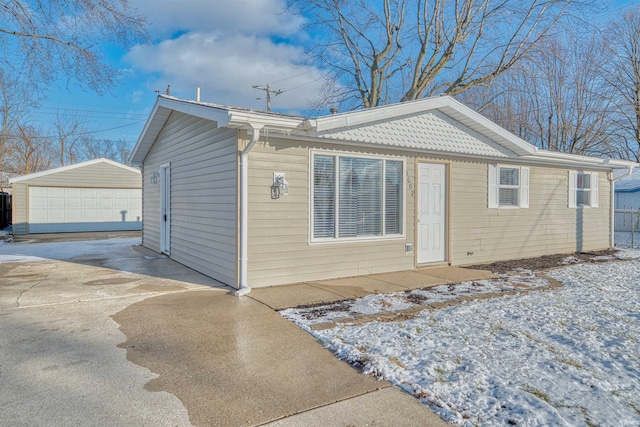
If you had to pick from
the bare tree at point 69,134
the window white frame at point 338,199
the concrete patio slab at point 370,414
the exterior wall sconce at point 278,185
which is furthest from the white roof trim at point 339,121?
the bare tree at point 69,134

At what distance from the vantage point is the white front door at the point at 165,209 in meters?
8.84

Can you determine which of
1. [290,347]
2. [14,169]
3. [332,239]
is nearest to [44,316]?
[290,347]

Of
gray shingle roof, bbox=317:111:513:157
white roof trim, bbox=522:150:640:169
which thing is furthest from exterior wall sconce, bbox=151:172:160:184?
white roof trim, bbox=522:150:640:169

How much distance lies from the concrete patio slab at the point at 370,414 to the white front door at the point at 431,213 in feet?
17.3

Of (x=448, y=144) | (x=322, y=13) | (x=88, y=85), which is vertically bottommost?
(x=448, y=144)

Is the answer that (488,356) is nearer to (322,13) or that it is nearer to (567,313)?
(567,313)

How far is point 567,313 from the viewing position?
15.1ft

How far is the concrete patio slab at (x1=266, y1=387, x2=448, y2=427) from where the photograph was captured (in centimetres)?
237

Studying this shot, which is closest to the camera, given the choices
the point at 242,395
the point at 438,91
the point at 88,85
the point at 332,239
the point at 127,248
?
the point at 242,395

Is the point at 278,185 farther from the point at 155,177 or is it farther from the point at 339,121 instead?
the point at 155,177

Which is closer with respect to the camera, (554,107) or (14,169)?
(554,107)

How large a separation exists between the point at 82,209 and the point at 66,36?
1087 centimetres

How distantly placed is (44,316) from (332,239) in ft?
13.2

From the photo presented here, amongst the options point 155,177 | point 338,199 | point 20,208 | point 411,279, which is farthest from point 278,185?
point 20,208
